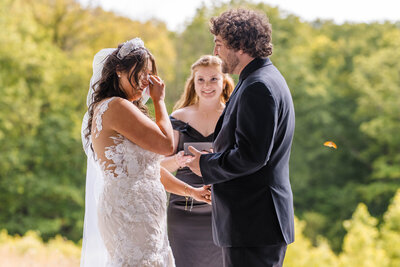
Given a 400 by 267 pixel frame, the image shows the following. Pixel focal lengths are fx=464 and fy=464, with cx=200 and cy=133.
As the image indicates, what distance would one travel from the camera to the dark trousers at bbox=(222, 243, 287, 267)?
1.92 meters

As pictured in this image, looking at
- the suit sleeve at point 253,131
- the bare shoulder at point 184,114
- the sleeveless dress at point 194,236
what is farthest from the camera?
the bare shoulder at point 184,114

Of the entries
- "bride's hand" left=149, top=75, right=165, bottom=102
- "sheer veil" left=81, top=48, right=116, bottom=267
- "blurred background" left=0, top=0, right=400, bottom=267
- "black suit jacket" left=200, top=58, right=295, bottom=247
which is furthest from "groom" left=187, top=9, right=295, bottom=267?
"blurred background" left=0, top=0, right=400, bottom=267

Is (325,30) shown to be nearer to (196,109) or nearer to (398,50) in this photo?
(398,50)

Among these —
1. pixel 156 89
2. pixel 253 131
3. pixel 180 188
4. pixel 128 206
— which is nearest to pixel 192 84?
pixel 180 188

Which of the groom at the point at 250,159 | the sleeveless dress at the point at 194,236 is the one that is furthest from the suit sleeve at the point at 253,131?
the sleeveless dress at the point at 194,236

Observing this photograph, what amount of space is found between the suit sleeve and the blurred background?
31.9 feet

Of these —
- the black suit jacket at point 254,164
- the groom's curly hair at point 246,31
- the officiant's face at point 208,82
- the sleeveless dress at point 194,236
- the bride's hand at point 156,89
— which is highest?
the groom's curly hair at point 246,31

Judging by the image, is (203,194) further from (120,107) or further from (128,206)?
(120,107)

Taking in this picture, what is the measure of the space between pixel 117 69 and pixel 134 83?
104 mm

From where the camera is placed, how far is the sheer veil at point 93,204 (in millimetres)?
2211

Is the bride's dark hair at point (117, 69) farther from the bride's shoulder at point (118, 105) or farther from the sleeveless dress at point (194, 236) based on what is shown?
the sleeveless dress at point (194, 236)

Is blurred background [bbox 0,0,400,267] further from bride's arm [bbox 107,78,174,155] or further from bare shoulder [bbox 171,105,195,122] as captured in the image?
bride's arm [bbox 107,78,174,155]

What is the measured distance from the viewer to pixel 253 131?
1806 millimetres

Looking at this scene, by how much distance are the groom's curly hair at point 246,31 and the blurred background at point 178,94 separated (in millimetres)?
9549
